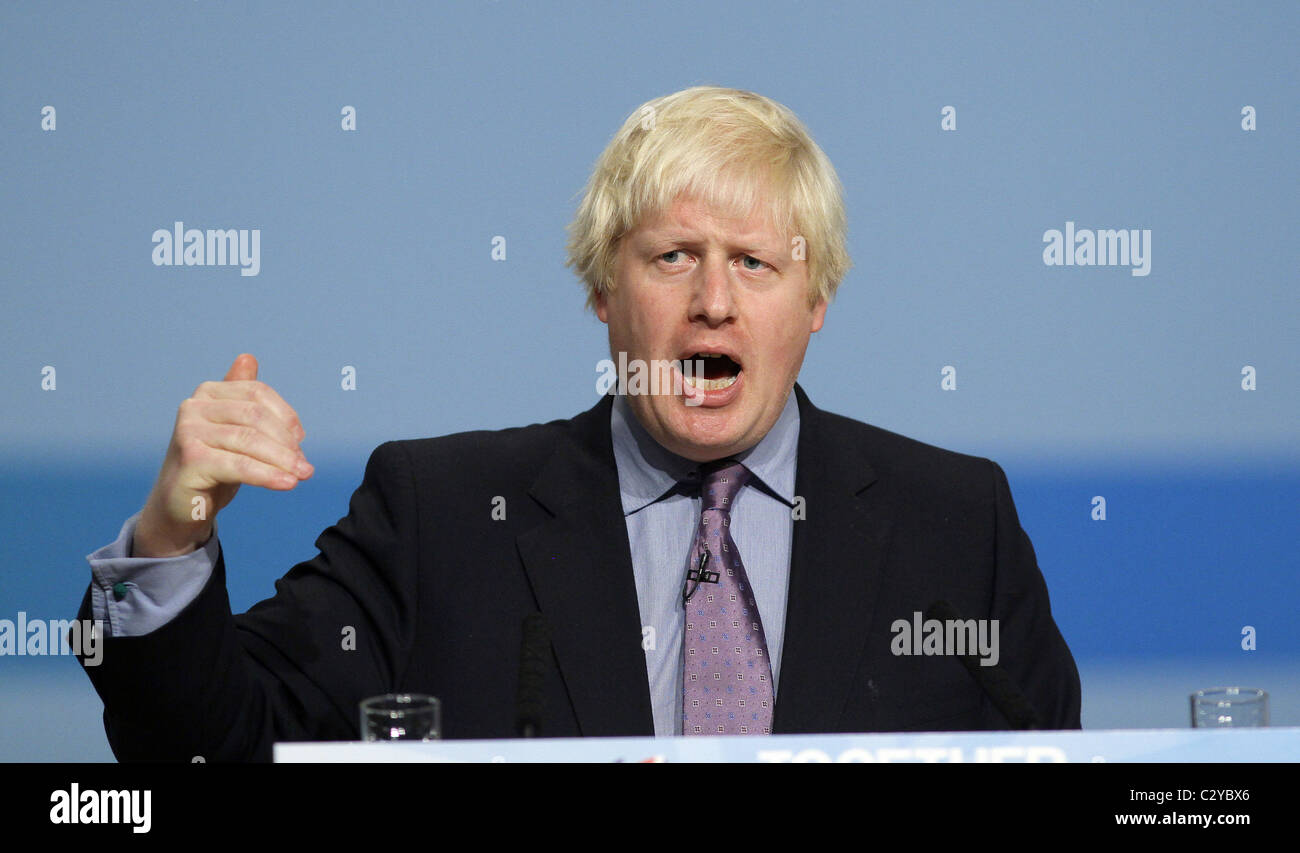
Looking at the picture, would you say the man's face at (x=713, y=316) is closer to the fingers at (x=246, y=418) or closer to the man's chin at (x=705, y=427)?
the man's chin at (x=705, y=427)

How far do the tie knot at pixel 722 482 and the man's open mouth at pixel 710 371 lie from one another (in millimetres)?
115

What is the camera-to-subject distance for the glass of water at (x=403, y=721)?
131 centimetres

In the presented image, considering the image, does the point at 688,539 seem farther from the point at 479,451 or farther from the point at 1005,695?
the point at 1005,695

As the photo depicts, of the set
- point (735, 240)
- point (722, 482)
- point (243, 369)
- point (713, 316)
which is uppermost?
point (735, 240)

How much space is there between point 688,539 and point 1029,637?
50 cm

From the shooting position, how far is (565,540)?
2064 millimetres

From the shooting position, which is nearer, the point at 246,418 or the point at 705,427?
the point at 246,418

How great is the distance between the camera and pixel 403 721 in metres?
1.31

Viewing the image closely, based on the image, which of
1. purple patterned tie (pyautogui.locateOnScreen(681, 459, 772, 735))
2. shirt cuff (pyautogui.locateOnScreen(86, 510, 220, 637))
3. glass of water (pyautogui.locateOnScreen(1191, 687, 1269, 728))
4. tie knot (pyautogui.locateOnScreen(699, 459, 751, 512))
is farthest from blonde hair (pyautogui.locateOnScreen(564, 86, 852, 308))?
glass of water (pyautogui.locateOnScreen(1191, 687, 1269, 728))

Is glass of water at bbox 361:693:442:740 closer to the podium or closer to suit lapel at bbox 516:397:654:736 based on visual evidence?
the podium

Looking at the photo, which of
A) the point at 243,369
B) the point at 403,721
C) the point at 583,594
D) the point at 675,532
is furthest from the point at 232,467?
the point at 675,532

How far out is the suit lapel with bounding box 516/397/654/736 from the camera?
193 centimetres
